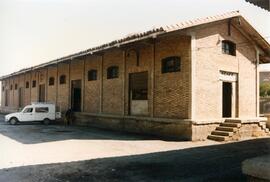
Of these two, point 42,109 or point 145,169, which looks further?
point 42,109

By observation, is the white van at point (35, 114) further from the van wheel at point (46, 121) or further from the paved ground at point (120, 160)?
the paved ground at point (120, 160)

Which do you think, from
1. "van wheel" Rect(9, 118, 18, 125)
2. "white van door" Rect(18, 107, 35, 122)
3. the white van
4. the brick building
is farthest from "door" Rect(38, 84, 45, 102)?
the brick building

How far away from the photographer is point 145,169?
826cm

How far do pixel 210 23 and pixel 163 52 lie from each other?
2702mm

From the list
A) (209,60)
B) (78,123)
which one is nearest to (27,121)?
(78,123)

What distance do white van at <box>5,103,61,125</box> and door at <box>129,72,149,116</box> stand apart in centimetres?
861

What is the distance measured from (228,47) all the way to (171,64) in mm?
3882

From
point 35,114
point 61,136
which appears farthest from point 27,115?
point 61,136

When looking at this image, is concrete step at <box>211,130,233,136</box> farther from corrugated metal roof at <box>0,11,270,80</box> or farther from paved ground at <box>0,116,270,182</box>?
corrugated metal roof at <box>0,11,270,80</box>

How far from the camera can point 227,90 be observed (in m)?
17.7

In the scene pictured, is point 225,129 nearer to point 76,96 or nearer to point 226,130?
point 226,130

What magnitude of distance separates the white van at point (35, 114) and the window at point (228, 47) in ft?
44.6

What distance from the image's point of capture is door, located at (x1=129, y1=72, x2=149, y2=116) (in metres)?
17.3

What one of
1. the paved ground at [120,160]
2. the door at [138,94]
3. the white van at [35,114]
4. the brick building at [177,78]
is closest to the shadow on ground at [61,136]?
the paved ground at [120,160]
